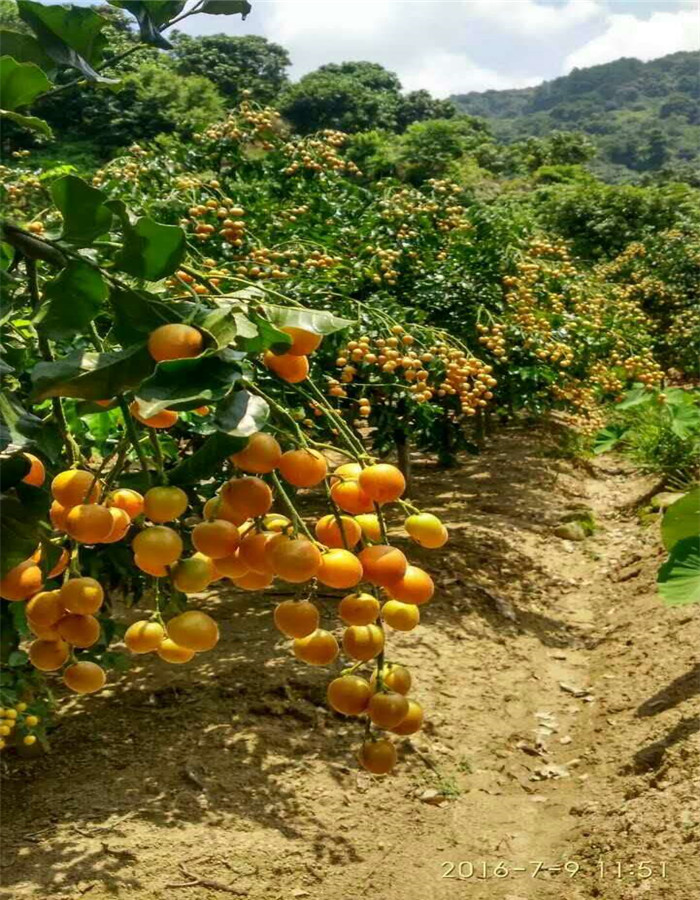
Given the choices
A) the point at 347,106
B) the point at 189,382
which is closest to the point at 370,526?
the point at 189,382

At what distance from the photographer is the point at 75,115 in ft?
62.2

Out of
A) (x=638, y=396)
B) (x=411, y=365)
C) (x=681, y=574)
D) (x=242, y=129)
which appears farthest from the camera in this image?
(x=638, y=396)

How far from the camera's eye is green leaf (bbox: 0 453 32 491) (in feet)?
2.08

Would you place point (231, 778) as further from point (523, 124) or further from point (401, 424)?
point (523, 124)

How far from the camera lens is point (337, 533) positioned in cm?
69

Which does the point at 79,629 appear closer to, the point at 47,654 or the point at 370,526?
the point at 47,654

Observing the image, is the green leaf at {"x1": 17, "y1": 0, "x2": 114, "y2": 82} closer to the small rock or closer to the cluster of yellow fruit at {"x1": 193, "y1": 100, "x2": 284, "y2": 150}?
the cluster of yellow fruit at {"x1": 193, "y1": 100, "x2": 284, "y2": 150}

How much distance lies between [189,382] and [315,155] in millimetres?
4942

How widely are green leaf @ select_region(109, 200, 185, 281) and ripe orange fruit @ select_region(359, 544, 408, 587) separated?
257 mm

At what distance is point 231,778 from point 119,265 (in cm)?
288

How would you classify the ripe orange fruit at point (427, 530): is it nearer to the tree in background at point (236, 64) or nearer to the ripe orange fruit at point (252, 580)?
the ripe orange fruit at point (252, 580)

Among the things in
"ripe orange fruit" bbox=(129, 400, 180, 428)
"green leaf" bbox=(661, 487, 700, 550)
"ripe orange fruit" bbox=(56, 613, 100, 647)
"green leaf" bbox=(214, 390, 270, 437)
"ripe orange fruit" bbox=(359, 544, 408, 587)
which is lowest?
"green leaf" bbox=(661, 487, 700, 550)

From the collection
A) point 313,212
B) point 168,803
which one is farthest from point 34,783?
point 313,212
